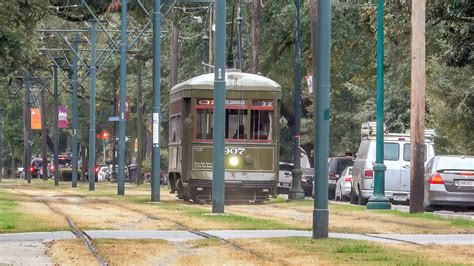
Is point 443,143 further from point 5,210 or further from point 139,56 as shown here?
point 5,210

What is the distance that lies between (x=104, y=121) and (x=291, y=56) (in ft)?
148

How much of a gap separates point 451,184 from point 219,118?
26.5 ft

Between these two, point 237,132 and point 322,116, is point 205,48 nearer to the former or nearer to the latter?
point 237,132

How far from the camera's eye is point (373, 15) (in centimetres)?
3756

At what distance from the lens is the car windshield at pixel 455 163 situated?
1282 inches

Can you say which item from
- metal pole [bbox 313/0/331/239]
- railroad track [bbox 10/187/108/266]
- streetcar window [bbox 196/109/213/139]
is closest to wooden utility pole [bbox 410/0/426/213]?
streetcar window [bbox 196/109/213/139]

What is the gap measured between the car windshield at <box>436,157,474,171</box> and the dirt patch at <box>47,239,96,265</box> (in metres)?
15.6

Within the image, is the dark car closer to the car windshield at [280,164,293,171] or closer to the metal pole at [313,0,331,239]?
the car windshield at [280,164,293,171]

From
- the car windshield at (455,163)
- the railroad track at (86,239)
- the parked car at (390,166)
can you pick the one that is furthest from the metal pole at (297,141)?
the railroad track at (86,239)

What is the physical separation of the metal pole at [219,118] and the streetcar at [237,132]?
277 inches

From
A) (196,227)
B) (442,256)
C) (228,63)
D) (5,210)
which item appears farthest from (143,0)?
(442,256)

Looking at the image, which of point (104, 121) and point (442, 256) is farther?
point (104, 121)

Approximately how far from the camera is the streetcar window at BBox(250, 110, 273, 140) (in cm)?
3434

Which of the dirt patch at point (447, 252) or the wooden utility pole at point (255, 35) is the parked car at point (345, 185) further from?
the dirt patch at point (447, 252)
